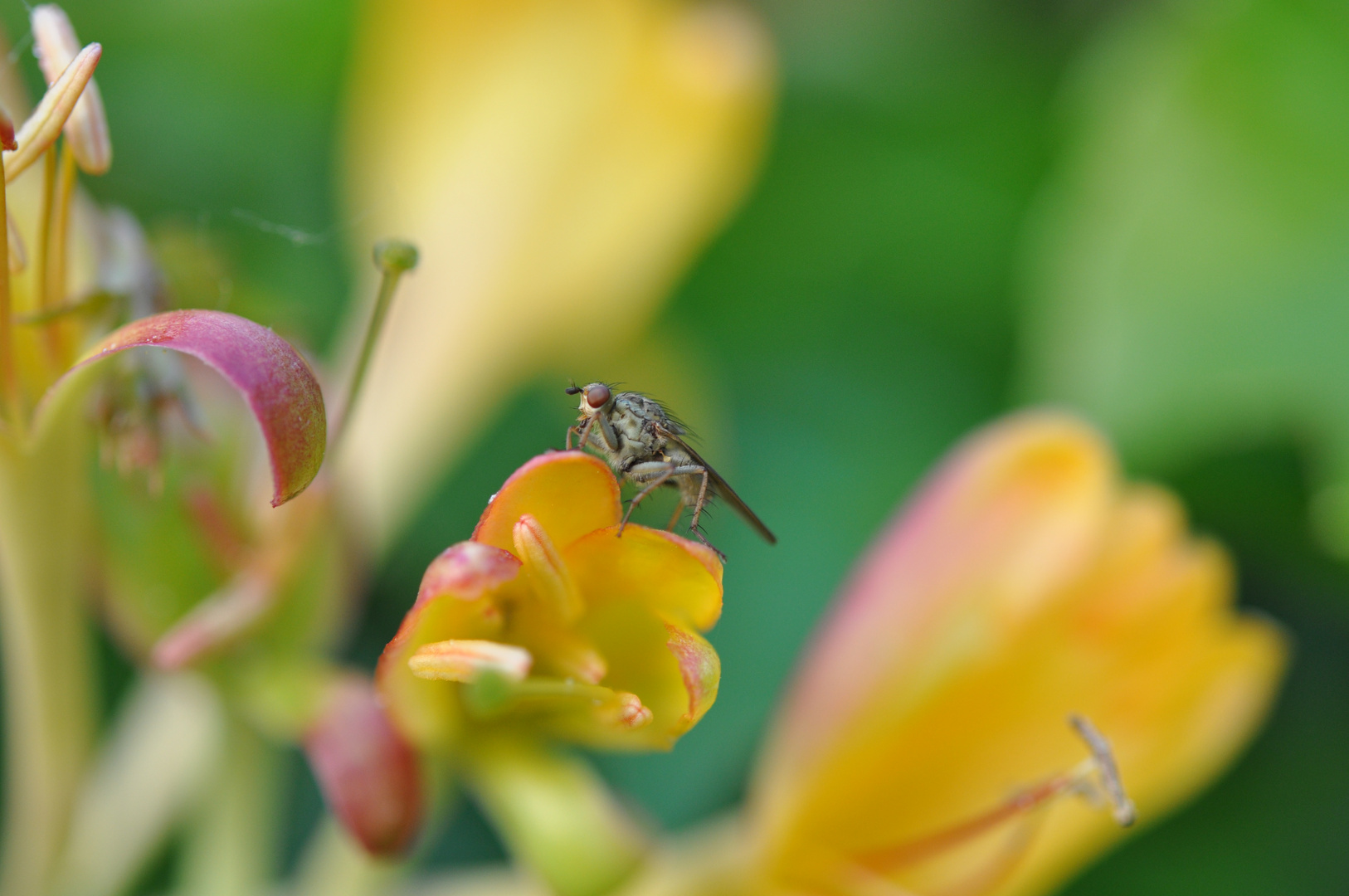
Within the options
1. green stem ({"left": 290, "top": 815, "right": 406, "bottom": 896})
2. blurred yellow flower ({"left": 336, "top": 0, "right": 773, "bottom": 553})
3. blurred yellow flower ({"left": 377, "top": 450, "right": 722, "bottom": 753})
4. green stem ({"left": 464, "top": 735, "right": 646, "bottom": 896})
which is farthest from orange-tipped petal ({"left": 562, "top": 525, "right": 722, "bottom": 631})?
blurred yellow flower ({"left": 336, "top": 0, "right": 773, "bottom": 553})

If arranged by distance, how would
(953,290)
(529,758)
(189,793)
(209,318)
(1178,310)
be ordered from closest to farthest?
(209,318) → (529,758) → (189,793) → (1178,310) → (953,290)

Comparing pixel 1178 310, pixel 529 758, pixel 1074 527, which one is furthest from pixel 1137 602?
pixel 1178 310

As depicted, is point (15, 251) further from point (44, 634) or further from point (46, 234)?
point (44, 634)

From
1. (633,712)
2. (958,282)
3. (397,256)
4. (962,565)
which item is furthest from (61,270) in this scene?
(958,282)

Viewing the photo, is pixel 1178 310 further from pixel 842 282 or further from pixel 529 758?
pixel 529 758

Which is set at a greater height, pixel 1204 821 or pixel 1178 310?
pixel 1178 310

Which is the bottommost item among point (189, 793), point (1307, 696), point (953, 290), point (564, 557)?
point (189, 793)

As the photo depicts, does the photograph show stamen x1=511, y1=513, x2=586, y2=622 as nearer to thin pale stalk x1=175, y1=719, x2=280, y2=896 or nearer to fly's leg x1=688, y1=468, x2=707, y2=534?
fly's leg x1=688, y1=468, x2=707, y2=534
